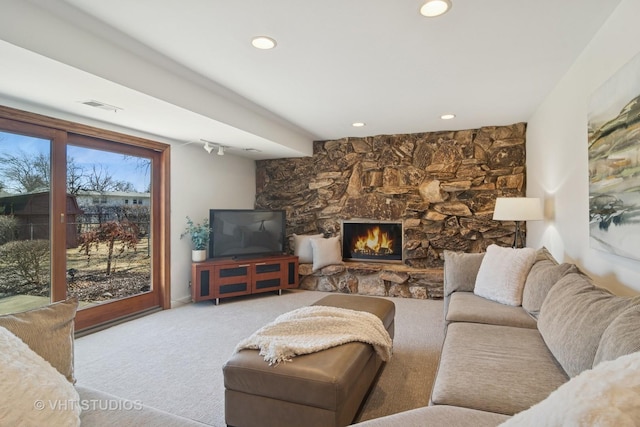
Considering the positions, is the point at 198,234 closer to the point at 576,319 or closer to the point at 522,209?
the point at 522,209

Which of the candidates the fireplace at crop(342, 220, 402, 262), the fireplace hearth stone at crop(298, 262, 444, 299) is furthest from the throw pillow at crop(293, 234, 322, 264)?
A: the fireplace at crop(342, 220, 402, 262)

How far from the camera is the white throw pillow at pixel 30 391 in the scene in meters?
0.94

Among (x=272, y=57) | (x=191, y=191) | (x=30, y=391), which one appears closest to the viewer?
(x=30, y=391)

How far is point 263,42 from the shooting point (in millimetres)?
2223

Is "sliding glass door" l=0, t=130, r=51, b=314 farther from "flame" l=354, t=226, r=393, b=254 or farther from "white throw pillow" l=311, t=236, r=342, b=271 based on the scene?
"flame" l=354, t=226, r=393, b=254

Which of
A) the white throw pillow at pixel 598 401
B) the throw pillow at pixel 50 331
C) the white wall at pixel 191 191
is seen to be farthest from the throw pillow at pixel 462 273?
the white wall at pixel 191 191

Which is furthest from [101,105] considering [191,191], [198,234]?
[198,234]

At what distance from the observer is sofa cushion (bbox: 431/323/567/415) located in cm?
131

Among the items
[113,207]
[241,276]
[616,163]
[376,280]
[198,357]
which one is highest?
[616,163]

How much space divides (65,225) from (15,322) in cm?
231

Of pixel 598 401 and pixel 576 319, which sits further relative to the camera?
pixel 576 319

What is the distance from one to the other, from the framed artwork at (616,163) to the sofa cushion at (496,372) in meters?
0.70

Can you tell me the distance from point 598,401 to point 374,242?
4672mm

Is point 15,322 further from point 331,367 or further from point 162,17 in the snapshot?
point 162,17
